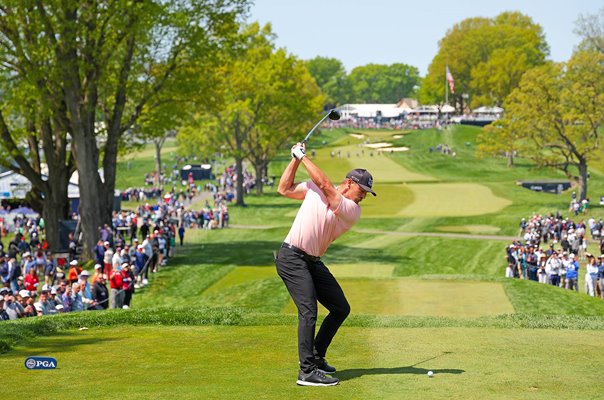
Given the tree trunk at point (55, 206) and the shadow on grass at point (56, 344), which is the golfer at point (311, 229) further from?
the tree trunk at point (55, 206)

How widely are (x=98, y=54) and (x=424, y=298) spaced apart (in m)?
18.6

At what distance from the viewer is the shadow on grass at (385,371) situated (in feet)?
29.8

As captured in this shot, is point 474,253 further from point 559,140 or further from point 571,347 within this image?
point 571,347

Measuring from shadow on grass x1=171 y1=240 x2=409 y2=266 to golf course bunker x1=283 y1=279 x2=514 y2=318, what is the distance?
11567 millimetres

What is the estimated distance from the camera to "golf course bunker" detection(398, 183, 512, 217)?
234 feet

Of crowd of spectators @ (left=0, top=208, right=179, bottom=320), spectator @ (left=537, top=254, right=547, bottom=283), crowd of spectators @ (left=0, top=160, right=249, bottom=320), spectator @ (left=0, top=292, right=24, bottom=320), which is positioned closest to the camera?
spectator @ (left=0, top=292, right=24, bottom=320)

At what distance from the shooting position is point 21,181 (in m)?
67.6

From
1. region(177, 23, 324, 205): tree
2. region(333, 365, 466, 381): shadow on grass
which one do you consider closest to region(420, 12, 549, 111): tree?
region(177, 23, 324, 205): tree

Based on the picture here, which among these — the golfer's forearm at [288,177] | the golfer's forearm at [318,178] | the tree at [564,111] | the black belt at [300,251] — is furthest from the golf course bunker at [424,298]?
the tree at [564,111]

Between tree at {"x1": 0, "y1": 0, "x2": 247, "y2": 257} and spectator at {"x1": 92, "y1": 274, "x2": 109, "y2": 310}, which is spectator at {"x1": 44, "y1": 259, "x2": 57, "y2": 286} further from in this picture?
spectator at {"x1": 92, "y1": 274, "x2": 109, "y2": 310}

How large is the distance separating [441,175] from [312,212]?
103m

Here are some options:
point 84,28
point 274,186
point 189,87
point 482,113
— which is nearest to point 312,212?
point 84,28

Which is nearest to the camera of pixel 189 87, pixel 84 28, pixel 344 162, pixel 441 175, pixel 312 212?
pixel 312 212

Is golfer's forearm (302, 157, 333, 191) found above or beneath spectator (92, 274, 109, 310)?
above
